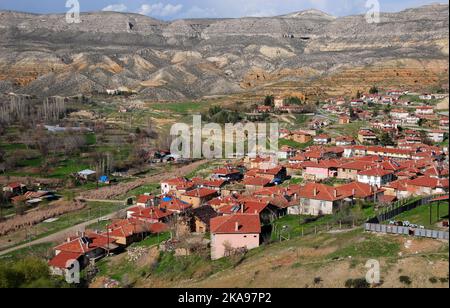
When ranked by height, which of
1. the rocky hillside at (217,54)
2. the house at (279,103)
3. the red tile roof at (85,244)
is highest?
the rocky hillside at (217,54)

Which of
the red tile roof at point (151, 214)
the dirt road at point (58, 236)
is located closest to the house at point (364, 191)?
the red tile roof at point (151, 214)

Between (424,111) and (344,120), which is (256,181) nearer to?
(344,120)

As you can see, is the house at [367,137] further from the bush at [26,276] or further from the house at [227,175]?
the bush at [26,276]

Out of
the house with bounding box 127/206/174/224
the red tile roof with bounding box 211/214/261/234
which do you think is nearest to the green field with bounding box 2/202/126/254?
the house with bounding box 127/206/174/224

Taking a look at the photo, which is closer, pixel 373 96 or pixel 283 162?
pixel 283 162

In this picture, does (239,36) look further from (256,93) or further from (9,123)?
(9,123)

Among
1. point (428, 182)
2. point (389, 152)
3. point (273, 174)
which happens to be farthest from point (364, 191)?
point (389, 152)
